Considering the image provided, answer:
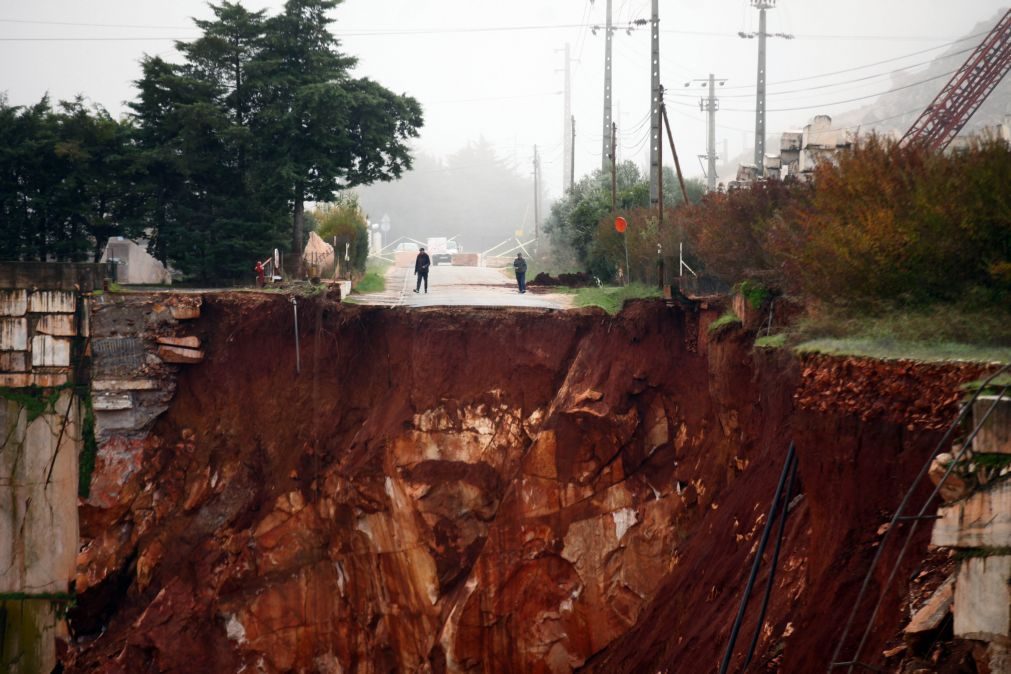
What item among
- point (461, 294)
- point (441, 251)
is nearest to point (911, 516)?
point (461, 294)

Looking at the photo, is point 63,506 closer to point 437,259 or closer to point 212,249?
point 212,249

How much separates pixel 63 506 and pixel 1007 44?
85.0 feet

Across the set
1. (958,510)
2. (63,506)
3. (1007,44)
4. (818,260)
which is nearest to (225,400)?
(63,506)

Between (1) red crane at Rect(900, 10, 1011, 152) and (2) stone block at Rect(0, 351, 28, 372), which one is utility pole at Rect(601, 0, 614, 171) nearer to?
(1) red crane at Rect(900, 10, 1011, 152)

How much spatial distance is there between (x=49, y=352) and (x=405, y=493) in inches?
340

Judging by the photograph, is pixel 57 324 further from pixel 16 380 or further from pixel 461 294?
pixel 461 294

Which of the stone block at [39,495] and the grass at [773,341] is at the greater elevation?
the grass at [773,341]

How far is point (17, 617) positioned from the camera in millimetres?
23109

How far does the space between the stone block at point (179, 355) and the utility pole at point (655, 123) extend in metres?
11.2

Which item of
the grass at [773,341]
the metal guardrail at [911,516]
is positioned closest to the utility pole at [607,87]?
the grass at [773,341]

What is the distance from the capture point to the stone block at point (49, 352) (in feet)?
75.1

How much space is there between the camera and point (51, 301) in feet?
74.9

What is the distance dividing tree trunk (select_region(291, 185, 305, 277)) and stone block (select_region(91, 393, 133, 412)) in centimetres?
859

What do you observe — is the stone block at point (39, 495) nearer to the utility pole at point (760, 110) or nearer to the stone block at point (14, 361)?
the stone block at point (14, 361)
